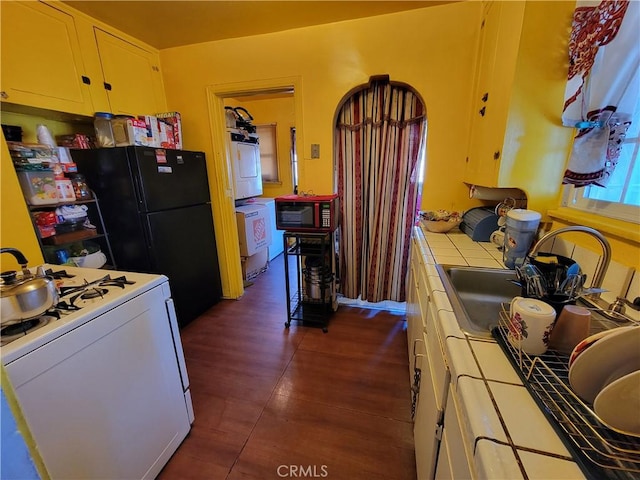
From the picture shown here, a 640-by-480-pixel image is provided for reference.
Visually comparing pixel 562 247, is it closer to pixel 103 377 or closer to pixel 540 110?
pixel 540 110

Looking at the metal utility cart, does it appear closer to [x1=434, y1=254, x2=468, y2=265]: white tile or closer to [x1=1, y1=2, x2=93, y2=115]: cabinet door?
[x1=434, y1=254, x2=468, y2=265]: white tile

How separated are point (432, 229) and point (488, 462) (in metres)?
1.62

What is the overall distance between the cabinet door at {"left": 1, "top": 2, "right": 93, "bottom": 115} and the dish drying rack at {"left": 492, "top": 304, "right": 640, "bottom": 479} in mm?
2612

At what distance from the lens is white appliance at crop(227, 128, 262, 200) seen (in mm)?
2816

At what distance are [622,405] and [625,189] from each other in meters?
0.93

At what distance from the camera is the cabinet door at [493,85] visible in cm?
122

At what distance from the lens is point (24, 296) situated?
81cm

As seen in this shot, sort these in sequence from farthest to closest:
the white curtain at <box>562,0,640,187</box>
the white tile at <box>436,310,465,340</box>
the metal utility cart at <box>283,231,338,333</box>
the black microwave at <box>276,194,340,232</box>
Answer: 1. the metal utility cart at <box>283,231,338,333</box>
2. the black microwave at <box>276,194,340,232</box>
3. the white curtain at <box>562,0,640,187</box>
4. the white tile at <box>436,310,465,340</box>

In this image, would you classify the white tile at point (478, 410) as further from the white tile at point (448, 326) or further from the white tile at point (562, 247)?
the white tile at point (562, 247)

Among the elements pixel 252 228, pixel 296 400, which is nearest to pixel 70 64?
pixel 252 228

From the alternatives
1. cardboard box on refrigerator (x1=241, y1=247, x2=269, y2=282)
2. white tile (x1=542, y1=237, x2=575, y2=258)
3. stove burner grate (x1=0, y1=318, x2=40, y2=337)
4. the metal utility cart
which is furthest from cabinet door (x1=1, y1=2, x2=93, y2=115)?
white tile (x1=542, y1=237, x2=575, y2=258)

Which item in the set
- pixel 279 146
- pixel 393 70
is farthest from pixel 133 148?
pixel 279 146

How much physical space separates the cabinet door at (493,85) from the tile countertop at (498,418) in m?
1.00

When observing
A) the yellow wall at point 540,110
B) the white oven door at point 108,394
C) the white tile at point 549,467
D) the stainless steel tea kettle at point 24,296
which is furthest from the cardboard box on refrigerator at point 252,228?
the white tile at point 549,467
